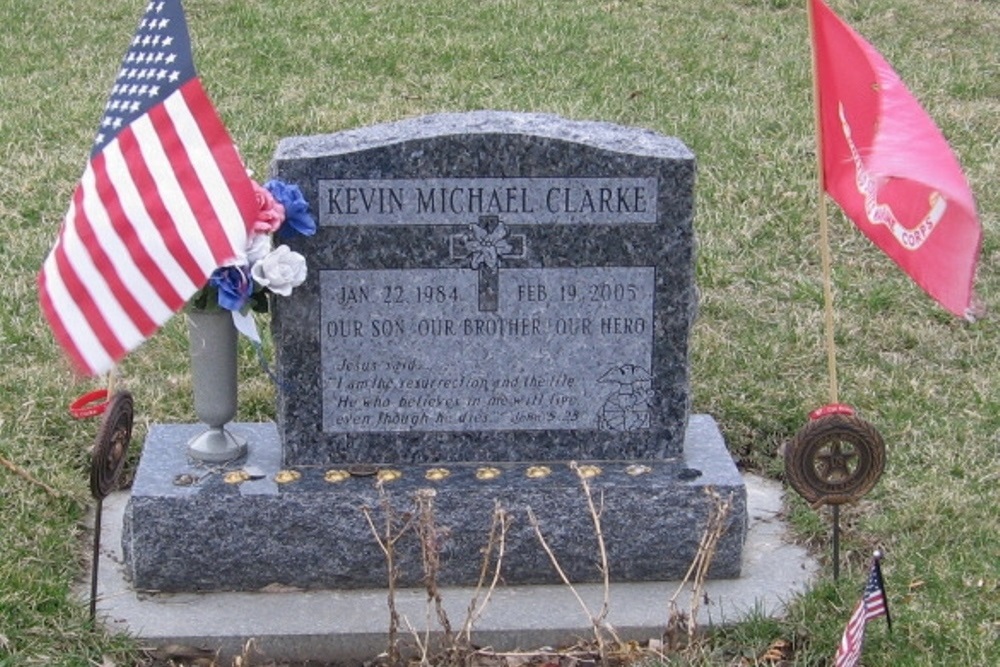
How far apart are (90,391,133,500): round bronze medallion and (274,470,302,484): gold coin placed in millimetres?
457

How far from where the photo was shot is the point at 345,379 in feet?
15.2

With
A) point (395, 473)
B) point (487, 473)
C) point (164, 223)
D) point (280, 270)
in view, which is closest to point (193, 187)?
point (164, 223)

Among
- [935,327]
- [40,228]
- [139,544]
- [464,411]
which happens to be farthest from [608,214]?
[40,228]

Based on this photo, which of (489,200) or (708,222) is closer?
(489,200)

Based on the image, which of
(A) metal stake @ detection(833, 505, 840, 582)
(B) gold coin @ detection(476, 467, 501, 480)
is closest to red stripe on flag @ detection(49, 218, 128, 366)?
(B) gold coin @ detection(476, 467, 501, 480)

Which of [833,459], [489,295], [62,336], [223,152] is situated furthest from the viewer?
[489,295]

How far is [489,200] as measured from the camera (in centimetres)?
449

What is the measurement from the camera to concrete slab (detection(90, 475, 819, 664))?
436 cm

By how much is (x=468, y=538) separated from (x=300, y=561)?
1.52ft

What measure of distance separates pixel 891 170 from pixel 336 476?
5.63 feet

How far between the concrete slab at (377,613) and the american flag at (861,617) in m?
0.50

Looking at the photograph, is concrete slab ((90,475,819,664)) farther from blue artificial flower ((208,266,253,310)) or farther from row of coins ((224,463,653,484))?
blue artificial flower ((208,266,253,310))

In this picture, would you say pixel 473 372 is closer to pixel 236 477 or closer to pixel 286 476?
pixel 286 476

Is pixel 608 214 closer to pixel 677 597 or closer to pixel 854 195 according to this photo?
pixel 854 195
